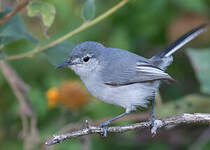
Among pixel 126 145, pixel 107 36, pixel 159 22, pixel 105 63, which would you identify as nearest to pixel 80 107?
pixel 105 63

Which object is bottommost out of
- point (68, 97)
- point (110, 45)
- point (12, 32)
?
point (68, 97)

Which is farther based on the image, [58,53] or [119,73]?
[119,73]

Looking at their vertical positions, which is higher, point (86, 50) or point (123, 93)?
point (86, 50)

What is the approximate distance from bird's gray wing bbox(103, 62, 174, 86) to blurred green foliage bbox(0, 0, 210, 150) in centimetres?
43

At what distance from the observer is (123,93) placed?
2.63 metres

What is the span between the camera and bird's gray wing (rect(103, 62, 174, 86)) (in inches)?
104

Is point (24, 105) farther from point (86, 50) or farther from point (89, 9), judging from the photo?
point (89, 9)

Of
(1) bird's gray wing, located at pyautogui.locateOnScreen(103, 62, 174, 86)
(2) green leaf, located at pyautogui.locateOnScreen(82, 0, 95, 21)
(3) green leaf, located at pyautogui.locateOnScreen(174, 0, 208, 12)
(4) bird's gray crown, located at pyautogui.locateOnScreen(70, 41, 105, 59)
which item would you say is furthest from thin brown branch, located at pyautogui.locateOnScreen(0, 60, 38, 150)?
(3) green leaf, located at pyautogui.locateOnScreen(174, 0, 208, 12)

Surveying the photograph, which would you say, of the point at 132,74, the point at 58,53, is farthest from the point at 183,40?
the point at 58,53

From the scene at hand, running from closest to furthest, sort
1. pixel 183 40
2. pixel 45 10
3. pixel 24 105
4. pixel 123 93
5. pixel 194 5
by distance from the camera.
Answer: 1. pixel 45 10
2. pixel 123 93
3. pixel 24 105
4. pixel 183 40
5. pixel 194 5

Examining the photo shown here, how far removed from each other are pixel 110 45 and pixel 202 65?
0.90 m

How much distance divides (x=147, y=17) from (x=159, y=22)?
0.17 meters

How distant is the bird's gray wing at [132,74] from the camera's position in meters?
2.64

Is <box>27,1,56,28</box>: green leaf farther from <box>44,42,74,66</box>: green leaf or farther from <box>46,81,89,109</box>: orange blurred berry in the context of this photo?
<box>46,81,89,109</box>: orange blurred berry
